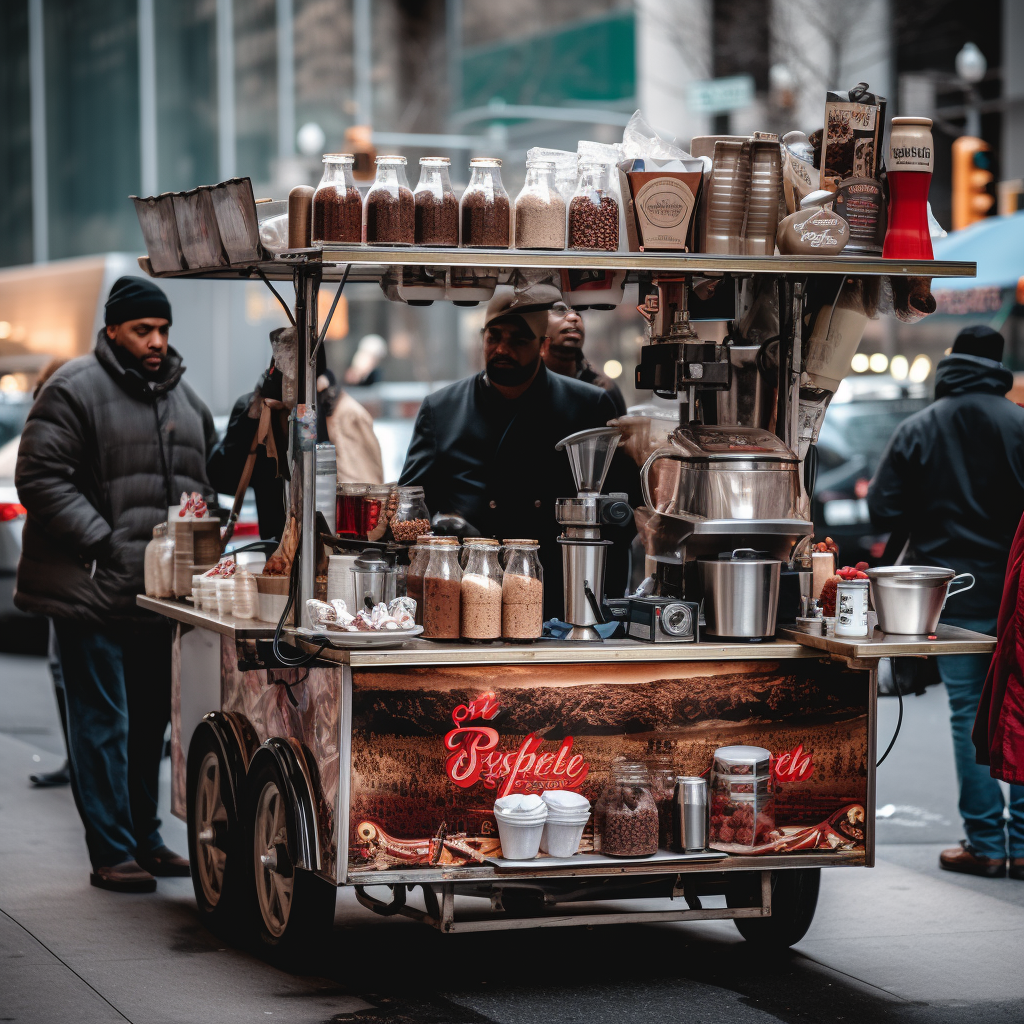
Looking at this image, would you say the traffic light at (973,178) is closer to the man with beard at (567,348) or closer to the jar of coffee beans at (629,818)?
the man with beard at (567,348)

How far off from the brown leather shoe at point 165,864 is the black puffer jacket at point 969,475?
11.3 ft

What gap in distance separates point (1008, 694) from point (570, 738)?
136 cm

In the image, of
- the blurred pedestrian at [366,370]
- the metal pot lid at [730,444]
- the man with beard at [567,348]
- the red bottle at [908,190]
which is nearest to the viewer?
the metal pot lid at [730,444]

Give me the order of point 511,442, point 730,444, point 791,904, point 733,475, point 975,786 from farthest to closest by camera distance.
A: point 975,786
point 511,442
point 791,904
point 730,444
point 733,475

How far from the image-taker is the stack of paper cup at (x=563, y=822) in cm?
507

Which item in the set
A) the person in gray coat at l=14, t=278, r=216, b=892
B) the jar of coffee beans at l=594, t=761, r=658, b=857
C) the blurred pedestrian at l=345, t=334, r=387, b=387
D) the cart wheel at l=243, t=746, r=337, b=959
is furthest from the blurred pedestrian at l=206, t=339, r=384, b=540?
the blurred pedestrian at l=345, t=334, r=387, b=387

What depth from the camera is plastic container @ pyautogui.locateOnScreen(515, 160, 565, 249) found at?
5152 mm

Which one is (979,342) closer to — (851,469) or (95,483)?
(95,483)

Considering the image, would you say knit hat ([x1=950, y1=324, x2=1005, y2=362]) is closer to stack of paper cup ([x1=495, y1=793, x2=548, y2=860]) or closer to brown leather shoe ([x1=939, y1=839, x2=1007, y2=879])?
brown leather shoe ([x1=939, y1=839, x2=1007, y2=879])

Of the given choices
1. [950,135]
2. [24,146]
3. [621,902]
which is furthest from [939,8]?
[621,902]

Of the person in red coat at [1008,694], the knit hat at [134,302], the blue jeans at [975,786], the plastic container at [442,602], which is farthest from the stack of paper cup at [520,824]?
the knit hat at [134,302]

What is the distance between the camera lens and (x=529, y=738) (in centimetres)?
515

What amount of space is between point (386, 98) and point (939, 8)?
10.7 meters

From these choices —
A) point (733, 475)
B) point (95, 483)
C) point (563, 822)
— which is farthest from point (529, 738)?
point (95, 483)
